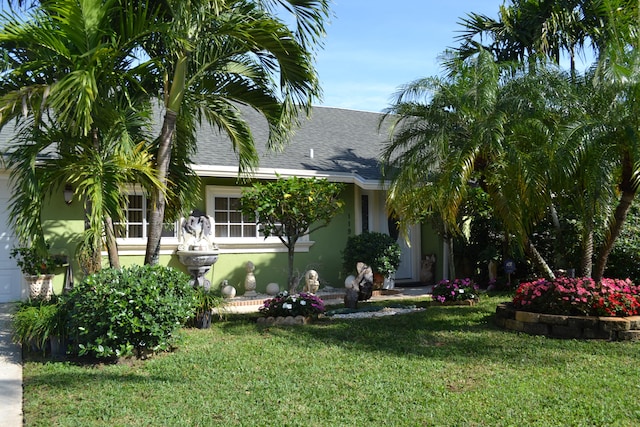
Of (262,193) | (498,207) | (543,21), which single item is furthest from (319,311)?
(543,21)

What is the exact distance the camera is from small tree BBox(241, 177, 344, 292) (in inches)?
359

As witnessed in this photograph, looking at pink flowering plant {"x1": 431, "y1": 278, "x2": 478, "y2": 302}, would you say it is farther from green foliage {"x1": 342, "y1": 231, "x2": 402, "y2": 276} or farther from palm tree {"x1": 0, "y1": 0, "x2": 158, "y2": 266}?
palm tree {"x1": 0, "y1": 0, "x2": 158, "y2": 266}

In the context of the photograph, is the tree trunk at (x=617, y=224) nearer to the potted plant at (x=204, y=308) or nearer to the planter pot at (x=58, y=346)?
the potted plant at (x=204, y=308)

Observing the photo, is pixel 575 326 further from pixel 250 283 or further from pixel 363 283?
pixel 250 283

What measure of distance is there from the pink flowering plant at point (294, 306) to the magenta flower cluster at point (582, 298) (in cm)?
315

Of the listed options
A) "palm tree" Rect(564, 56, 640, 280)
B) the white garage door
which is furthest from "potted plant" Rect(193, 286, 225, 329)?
"palm tree" Rect(564, 56, 640, 280)

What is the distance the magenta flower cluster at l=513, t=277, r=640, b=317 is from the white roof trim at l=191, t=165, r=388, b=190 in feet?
13.6

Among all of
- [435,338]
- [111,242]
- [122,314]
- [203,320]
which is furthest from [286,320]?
[122,314]

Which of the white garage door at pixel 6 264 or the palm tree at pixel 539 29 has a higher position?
the palm tree at pixel 539 29

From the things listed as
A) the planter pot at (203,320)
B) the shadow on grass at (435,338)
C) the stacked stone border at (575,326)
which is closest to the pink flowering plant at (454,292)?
the shadow on grass at (435,338)

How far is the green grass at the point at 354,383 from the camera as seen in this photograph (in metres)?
4.77

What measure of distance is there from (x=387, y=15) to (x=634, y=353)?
6.92 meters

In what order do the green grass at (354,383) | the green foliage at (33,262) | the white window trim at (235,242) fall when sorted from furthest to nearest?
the white window trim at (235,242) → the green foliage at (33,262) → the green grass at (354,383)

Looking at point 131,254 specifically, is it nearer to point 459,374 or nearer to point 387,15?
point 387,15
